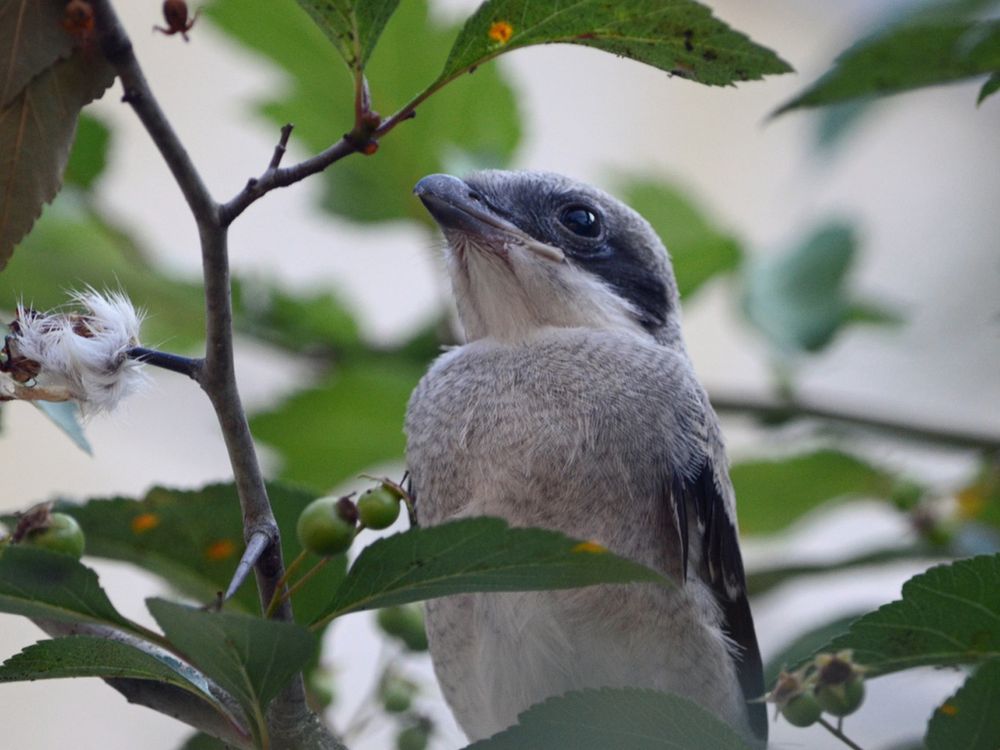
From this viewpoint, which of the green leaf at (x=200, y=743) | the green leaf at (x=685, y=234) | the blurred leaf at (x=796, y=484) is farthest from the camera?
the green leaf at (x=685, y=234)

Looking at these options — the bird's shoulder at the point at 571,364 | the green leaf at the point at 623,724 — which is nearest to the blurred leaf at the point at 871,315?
the bird's shoulder at the point at 571,364

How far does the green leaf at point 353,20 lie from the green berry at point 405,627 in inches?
39.9

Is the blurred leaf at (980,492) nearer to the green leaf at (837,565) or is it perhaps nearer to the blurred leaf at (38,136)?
the green leaf at (837,565)

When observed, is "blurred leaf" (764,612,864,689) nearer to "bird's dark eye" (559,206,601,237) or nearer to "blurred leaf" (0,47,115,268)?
"bird's dark eye" (559,206,601,237)

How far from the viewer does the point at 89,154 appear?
2486 millimetres

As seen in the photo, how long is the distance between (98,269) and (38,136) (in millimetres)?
1421

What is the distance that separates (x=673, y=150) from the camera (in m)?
7.72

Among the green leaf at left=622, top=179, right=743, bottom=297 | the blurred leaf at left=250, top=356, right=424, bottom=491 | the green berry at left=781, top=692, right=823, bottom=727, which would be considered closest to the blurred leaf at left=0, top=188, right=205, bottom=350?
the blurred leaf at left=250, top=356, right=424, bottom=491

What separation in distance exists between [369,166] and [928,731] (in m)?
1.82

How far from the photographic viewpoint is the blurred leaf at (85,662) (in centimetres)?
122

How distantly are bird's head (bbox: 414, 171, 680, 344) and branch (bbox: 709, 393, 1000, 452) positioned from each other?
1.11ft

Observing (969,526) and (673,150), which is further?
(673,150)

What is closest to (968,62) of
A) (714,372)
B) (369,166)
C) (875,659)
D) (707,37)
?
(707,37)

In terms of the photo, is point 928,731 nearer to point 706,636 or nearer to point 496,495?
point 706,636
